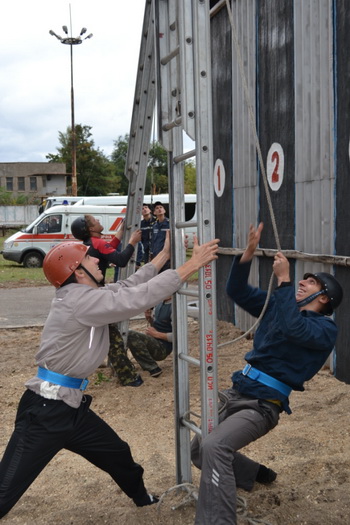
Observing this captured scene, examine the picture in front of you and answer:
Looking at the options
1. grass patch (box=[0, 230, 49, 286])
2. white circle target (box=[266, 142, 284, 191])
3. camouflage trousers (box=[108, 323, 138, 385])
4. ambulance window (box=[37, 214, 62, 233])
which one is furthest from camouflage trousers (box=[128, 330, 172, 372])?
ambulance window (box=[37, 214, 62, 233])

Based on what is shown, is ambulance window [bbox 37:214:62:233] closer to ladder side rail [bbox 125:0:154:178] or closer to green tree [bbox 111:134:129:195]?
ladder side rail [bbox 125:0:154:178]

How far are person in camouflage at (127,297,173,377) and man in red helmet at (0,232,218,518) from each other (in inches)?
143

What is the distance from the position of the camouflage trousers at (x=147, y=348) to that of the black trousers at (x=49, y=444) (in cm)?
372

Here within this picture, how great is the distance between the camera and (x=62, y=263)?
4441 mm

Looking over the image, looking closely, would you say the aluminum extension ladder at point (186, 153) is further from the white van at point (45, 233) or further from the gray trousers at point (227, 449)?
the white van at point (45, 233)

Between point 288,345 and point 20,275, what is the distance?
1922 cm

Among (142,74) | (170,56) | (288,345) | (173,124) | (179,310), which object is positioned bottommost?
(288,345)

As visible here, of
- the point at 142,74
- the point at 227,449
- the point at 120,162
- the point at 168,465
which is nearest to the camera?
the point at 227,449

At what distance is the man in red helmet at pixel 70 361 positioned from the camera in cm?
416

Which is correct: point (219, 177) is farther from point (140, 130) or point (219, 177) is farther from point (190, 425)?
point (190, 425)

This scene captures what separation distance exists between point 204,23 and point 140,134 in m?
3.14

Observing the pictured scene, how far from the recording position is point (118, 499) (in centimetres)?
507

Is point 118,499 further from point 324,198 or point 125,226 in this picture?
point 324,198

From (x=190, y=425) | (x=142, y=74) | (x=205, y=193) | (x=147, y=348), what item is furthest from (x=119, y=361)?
(x=205, y=193)
